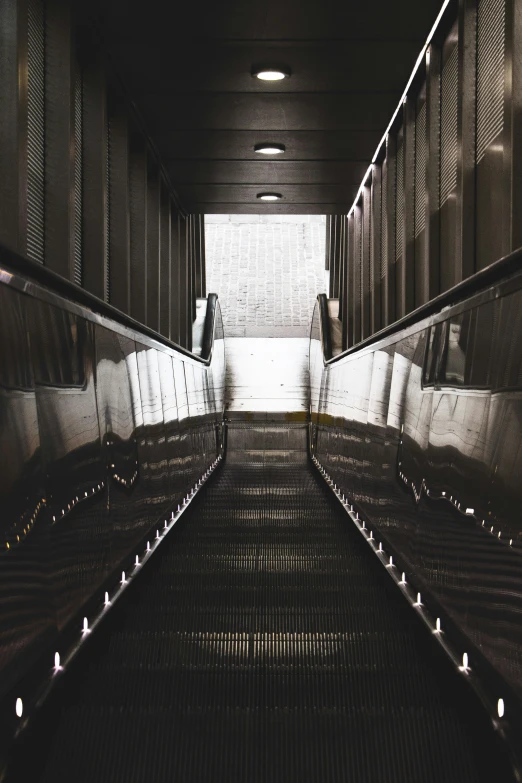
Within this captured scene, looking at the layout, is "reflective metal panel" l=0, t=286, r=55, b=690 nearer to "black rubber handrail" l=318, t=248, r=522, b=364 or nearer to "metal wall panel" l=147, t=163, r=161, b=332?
"black rubber handrail" l=318, t=248, r=522, b=364

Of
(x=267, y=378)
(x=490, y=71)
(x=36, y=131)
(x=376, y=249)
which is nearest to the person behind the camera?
(x=490, y=71)

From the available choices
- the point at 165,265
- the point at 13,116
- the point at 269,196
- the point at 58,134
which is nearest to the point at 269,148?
the point at 269,196

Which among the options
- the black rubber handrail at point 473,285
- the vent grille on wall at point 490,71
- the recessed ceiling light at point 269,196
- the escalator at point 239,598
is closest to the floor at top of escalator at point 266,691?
the escalator at point 239,598

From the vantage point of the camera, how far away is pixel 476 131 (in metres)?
6.03

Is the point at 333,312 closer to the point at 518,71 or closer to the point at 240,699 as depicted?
the point at 518,71

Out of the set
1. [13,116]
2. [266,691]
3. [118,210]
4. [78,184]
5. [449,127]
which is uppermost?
[449,127]

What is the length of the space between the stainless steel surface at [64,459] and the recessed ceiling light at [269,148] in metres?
4.91

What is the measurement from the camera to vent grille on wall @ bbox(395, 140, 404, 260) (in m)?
9.24

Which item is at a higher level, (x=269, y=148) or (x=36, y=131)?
(x=269, y=148)

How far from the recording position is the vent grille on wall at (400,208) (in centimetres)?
924

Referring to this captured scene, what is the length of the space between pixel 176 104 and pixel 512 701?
23.5 ft

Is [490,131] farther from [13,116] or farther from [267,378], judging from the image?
[267,378]

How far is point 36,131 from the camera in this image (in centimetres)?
573

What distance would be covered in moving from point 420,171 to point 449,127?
132cm
